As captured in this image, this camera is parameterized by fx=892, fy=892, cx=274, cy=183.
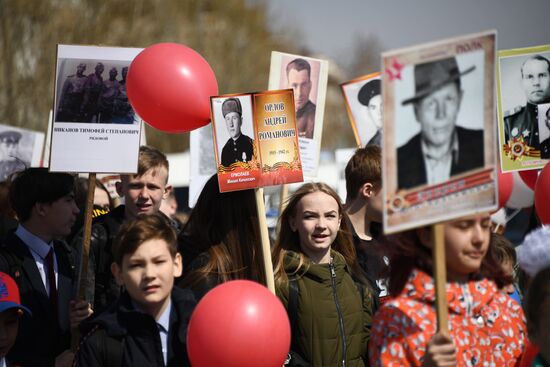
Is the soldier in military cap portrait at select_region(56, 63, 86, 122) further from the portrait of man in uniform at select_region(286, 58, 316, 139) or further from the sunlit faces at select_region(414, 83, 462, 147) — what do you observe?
the sunlit faces at select_region(414, 83, 462, 147)

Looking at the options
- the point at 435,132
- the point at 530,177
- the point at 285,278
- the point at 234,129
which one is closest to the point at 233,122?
the point at 234,129

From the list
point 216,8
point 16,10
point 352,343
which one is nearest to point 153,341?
point 352,343

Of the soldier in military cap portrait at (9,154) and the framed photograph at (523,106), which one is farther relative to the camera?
the soldier in military cap portrait at (9,154)

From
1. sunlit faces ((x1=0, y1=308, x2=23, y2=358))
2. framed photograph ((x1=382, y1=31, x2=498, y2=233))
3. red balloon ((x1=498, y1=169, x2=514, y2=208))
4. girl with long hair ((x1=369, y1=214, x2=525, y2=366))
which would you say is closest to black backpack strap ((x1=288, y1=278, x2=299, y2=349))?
girl with long hair ((x1=369, y1=214, x2=525, y2=366))

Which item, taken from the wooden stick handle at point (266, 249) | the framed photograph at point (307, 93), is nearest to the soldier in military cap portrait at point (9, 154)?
the framed photograph at point (307, 93)

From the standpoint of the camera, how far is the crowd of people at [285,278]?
131 inches

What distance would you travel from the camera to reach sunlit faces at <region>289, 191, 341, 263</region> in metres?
4.95

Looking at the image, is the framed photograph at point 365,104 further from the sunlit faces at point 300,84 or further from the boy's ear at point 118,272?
the boy's ear at point 118,272

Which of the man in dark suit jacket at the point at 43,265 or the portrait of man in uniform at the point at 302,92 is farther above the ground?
the portrait of man in uniform at the point at 302,92

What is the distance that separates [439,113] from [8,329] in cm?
262

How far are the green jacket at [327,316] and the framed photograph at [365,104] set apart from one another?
2719 mm

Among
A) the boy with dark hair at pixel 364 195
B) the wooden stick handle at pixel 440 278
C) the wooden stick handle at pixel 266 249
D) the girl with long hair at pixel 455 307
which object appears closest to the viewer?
the wooden stick handle at pixel 440 278

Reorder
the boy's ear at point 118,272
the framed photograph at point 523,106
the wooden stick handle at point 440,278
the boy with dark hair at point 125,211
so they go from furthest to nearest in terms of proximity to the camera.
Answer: the framed photograph at point 523,106, the boy with dark hair at point 125,211, the boy's ear at point 118,272, the wooden stick handle at point 440,278

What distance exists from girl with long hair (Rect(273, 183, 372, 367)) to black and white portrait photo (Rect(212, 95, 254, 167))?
0.57 meters
